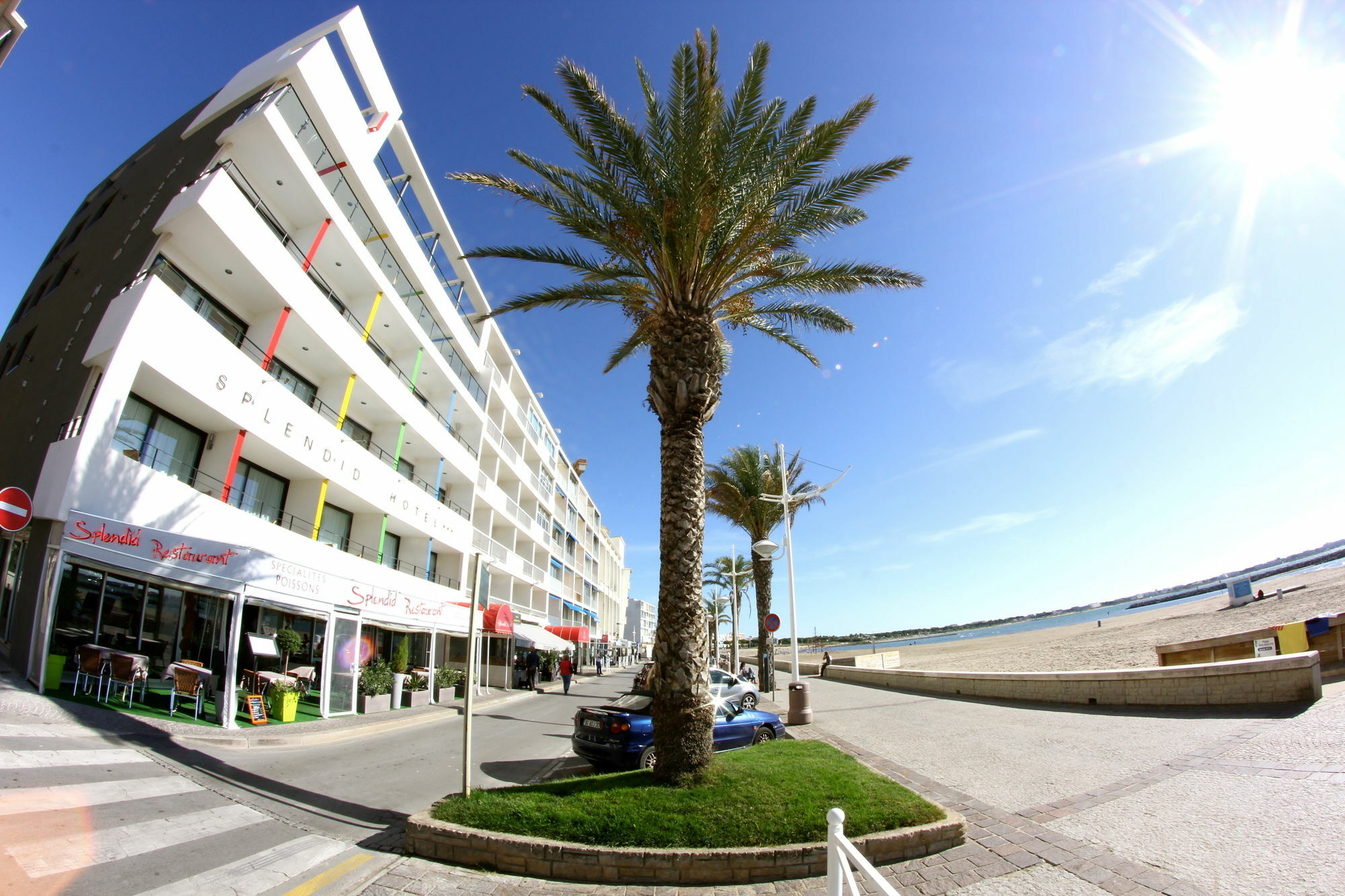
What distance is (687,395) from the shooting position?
25.9 feet

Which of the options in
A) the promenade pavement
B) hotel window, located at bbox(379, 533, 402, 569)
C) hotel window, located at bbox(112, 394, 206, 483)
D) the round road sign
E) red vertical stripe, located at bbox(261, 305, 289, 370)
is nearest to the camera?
the promenade pavement

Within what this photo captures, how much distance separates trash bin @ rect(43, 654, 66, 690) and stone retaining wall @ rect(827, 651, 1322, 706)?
19602 mm

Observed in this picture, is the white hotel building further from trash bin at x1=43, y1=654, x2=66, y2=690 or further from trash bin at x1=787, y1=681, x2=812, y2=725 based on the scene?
trash bin at x1=787, y1=681, x2=812, y2=725

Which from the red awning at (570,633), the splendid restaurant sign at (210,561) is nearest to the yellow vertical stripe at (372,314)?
the splendid restaurant sign at (210,561)

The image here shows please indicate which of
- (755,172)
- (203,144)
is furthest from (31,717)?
(203,144)

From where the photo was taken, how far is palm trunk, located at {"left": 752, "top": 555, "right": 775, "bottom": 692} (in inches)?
959

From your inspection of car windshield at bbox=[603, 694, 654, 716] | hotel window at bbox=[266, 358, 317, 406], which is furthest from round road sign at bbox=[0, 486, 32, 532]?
hotel window at bbox=[266, 358, 317, 406]

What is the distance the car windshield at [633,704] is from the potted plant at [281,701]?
762 cm

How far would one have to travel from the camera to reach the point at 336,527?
65.8 ft

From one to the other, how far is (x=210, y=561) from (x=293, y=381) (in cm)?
849

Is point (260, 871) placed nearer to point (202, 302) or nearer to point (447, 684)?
point (202, 302)

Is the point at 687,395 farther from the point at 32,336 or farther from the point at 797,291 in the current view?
the point at 32,336

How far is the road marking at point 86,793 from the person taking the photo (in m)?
5.38

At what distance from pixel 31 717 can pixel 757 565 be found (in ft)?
70.9
